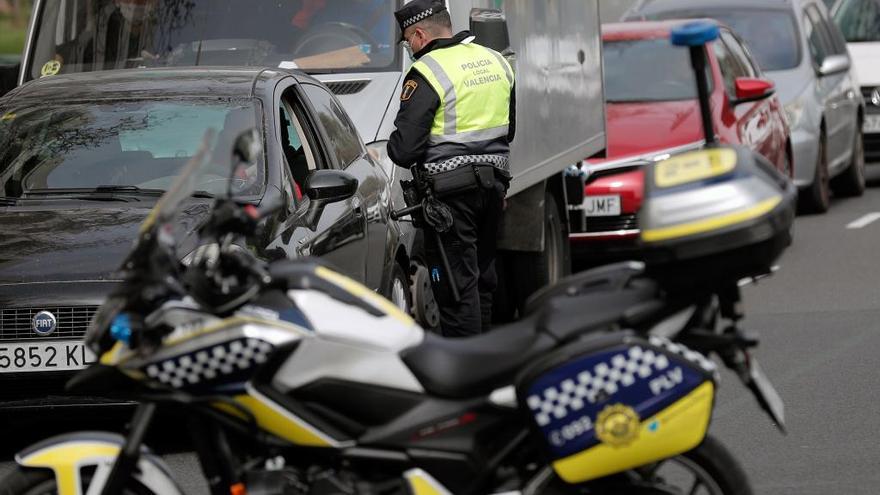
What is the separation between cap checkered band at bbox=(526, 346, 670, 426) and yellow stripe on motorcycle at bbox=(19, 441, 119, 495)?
42.7 inches

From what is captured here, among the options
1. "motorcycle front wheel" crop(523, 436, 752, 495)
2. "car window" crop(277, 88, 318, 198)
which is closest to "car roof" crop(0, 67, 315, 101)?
"car window" crop(277, 88, 318, 198)

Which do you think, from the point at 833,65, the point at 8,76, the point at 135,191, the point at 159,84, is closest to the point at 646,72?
the point at 833,65

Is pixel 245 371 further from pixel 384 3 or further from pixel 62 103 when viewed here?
pixel 384 3

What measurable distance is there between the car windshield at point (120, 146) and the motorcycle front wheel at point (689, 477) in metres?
3.76

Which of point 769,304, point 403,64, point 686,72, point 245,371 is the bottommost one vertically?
point 769,304

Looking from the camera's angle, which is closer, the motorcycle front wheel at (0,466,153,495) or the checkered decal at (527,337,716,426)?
the checkered decal at (527,337,716,426)

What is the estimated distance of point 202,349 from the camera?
4508 mm

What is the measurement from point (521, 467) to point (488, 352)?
0.32m

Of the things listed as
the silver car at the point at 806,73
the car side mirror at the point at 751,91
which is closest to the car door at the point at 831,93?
the silver car at the point at 806,73

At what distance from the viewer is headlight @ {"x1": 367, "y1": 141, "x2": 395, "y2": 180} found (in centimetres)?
1000

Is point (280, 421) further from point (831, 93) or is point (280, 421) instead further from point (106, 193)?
point (831, 93)

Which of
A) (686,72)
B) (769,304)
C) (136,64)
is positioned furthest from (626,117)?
(136,64)

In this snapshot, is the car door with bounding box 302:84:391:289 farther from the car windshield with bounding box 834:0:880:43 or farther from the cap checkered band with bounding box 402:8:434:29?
the car windshield with bounding box 834:0:880:43

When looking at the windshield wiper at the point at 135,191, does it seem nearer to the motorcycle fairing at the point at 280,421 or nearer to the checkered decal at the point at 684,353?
the motorcycle fairing at the point at 280,421
